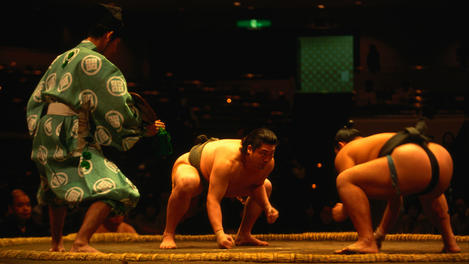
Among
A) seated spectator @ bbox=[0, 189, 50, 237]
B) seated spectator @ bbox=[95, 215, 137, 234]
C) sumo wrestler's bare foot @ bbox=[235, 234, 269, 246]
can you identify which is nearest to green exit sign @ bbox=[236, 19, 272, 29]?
seated spectator @ bbox=[95, 215, 137, 234]

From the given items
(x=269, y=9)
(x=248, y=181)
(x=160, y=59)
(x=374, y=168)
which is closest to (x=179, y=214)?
(x=248, y=181)

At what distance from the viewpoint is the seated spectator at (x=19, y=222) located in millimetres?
4211

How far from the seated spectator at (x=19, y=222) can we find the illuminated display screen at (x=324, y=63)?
3.19 m

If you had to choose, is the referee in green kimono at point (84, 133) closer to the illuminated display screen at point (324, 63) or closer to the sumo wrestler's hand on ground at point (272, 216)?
the sumo wrestler's hand on ground at point (272, 216)

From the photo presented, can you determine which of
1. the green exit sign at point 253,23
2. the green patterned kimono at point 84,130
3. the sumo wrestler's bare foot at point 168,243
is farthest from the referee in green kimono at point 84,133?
the green exit sign at point 253,23

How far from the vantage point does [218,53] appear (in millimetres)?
7164

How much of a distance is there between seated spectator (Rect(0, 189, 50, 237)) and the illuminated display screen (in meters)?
3.19

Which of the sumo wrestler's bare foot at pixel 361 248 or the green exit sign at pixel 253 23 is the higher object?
the green exit sign at pixel 253 23

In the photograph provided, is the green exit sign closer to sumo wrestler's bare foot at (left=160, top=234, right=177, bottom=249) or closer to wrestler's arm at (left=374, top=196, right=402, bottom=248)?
sumo wrestler's bare foot at (left=160, top=234, right=177, bottom=249)

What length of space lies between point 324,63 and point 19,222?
368cm

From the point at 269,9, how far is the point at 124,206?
17.1 feet

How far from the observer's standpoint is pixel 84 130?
2576 mm

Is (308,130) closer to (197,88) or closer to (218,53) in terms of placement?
(197,88)

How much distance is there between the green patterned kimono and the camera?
8.23ft
